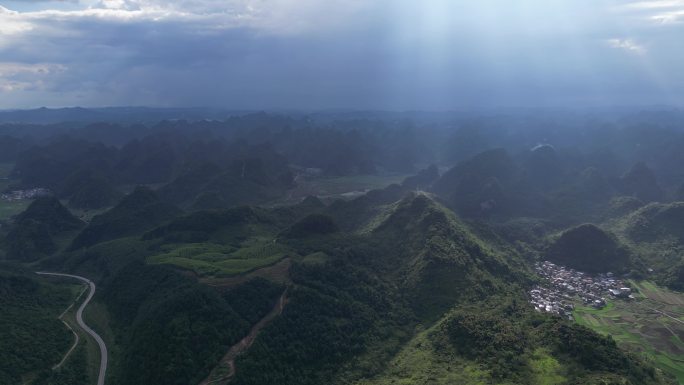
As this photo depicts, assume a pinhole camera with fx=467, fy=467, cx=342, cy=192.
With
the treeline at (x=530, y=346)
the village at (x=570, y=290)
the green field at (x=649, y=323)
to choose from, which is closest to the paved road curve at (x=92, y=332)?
the treeline at (x=530, y=346)

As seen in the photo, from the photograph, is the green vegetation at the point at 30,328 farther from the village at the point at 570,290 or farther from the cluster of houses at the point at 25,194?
the cluster of houses at the point at 25,194

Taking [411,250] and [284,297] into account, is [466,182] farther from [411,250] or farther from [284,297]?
[284,297]

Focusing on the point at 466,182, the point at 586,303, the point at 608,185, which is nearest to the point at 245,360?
the point at 586,303

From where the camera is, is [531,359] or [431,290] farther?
[431,290]

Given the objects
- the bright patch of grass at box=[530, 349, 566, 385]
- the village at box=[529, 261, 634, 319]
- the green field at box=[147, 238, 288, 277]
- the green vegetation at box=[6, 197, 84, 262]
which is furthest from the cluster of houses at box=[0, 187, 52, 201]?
the bright patch of grass at box=[530, 349, 566, 385]

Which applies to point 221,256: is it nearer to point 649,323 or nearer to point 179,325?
point 179,325

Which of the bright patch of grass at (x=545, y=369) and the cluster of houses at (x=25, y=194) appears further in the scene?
the cluster of houses at (x=25, y=194)
